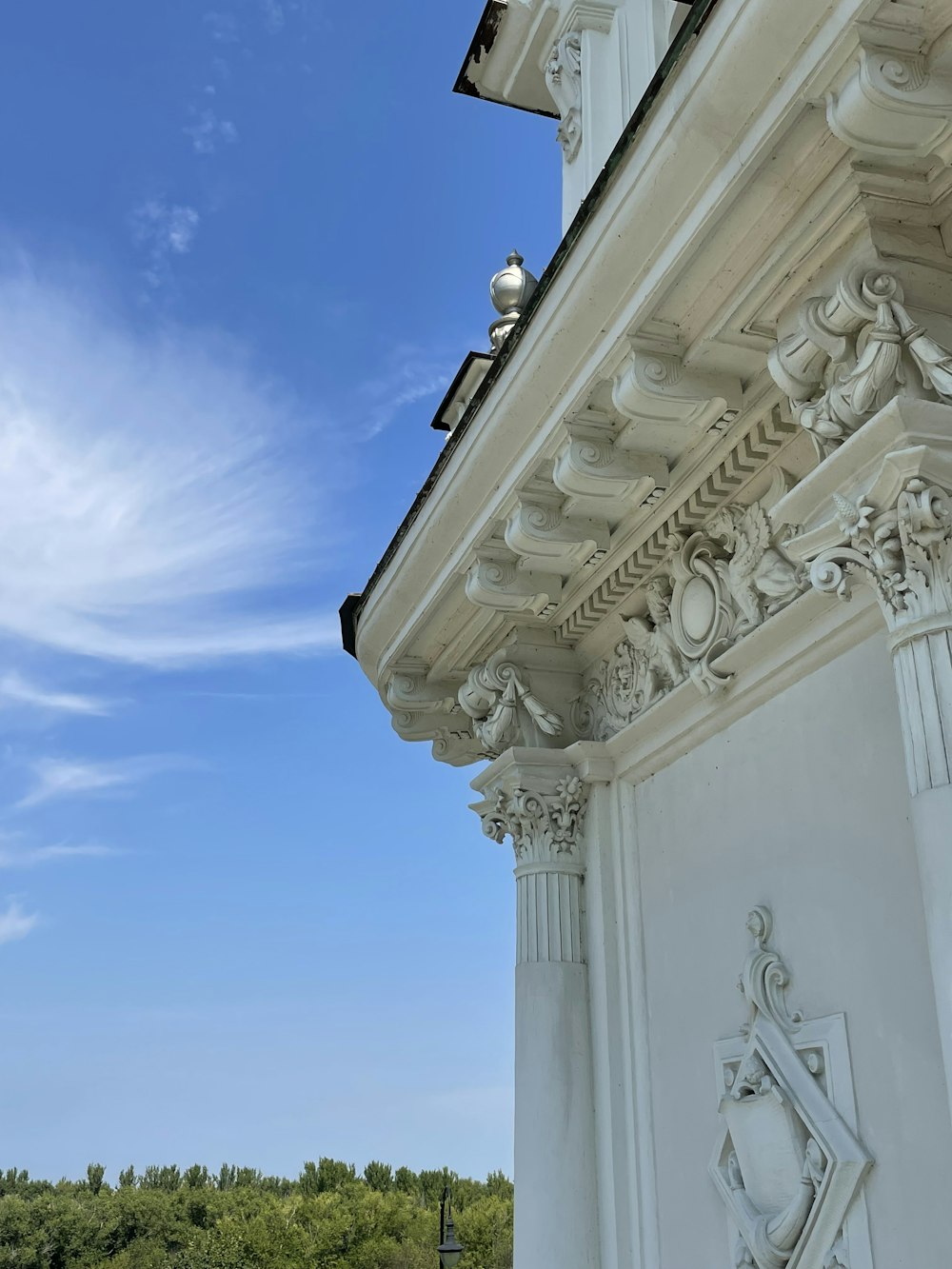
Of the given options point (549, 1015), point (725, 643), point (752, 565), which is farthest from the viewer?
point (549, 1015)

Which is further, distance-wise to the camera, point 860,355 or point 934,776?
point 860,355

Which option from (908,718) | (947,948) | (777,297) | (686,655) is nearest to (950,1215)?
(947,948)

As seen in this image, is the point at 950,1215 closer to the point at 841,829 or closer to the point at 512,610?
Answer: the point at 841,829

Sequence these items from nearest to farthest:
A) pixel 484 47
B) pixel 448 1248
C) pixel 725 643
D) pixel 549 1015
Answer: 1. pixel 725 643
2. pixel 549 1015
3. pixel 484 47
4. pixel 448 1248

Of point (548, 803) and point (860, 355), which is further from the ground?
point (860, 355)

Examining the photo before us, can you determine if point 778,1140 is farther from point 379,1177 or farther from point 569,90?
point 379,1177

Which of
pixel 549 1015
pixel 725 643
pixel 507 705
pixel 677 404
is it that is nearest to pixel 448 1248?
pixel 549 1015

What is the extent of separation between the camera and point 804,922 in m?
→ 4.34

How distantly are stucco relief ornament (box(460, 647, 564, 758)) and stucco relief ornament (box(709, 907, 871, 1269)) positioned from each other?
1874 mm

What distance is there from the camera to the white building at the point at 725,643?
129 inches

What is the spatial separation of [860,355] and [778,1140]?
2.63 meters

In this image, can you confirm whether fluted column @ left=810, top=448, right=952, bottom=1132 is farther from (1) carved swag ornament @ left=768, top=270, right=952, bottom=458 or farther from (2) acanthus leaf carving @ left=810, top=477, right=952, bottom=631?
(1) carved swag ornament @ left=768, top=270, right=952, bottom=458

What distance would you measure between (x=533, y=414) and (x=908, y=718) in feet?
6.35

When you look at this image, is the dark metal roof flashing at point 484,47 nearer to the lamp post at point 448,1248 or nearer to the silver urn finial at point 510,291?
the silver urn finial at point 510,291
